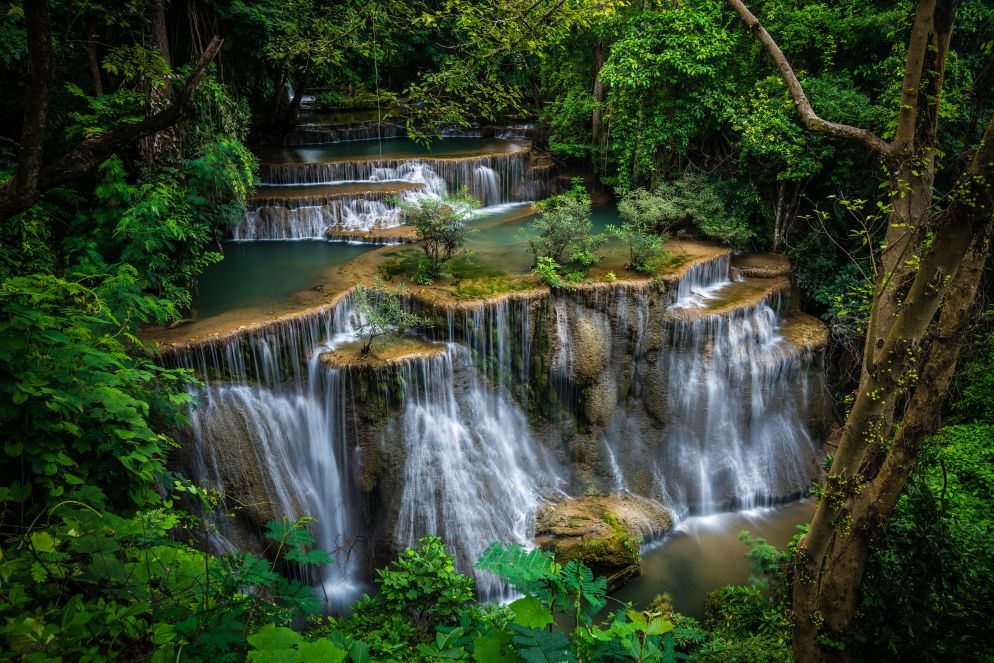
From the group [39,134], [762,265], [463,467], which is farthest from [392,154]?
[39,134]

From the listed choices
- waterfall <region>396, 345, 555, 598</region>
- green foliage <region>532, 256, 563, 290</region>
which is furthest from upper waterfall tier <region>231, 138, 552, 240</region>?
waterfall <region>396, 345, 555, 598</region>

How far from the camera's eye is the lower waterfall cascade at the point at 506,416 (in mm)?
7547

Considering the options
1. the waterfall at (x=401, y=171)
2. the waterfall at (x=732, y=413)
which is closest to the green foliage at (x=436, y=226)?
the waterfall at (x=732, y=413)

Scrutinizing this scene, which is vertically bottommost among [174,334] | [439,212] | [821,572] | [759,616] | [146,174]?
[759,616]

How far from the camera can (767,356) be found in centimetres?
962

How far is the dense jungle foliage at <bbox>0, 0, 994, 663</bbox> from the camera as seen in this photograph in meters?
2.31

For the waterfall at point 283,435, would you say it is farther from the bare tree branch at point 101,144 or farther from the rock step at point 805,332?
the rock step at point 805,332

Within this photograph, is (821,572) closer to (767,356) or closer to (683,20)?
(767,356)

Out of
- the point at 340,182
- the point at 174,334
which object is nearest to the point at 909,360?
the point at 174,334

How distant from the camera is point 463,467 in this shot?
8266mm

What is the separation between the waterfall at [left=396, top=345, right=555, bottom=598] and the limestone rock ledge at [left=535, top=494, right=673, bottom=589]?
1.37ft

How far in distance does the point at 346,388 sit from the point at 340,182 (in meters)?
7.69

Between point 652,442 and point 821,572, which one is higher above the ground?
point 821,572

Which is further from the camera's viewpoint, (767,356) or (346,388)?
(767,356)
